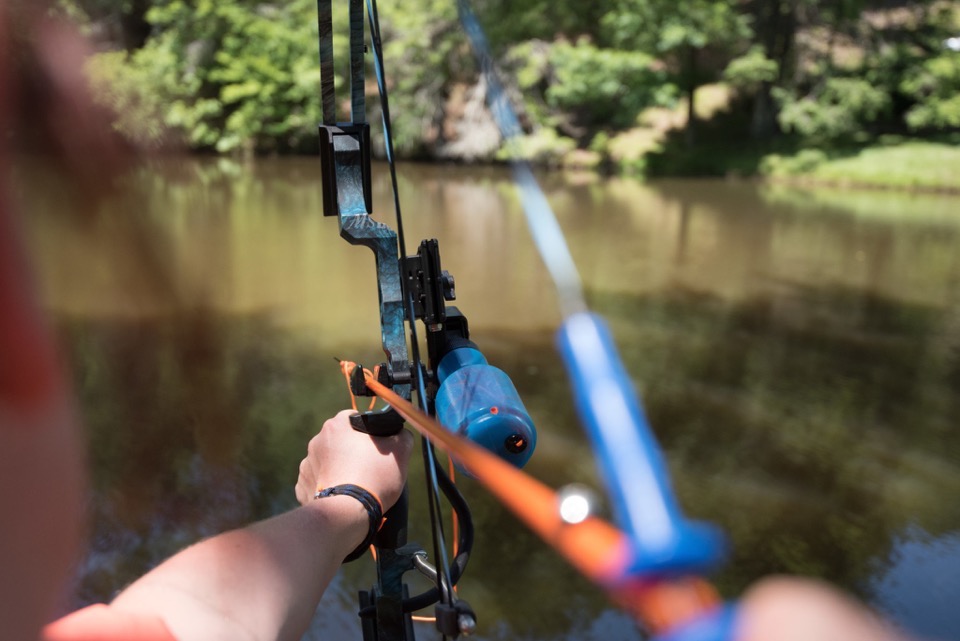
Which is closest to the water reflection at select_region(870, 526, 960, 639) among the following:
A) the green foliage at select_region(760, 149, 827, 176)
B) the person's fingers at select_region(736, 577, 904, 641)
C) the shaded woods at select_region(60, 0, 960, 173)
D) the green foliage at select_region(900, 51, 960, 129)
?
the person's fingers at select_region(736, 577, 904, 641)

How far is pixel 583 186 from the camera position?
49.4 feet

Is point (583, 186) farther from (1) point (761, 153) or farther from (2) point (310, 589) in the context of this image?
(2) point (310, 589)

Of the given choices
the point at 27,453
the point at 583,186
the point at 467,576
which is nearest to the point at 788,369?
the point at 467,576

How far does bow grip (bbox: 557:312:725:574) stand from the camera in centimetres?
38

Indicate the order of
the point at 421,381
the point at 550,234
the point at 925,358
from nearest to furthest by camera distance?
the point at 550,234 < the point at 421,381 < the point at 925,358

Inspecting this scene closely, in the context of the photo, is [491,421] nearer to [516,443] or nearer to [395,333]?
[516,443]

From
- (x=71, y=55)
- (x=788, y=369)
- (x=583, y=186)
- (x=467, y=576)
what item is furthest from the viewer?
(x=583, y=186)

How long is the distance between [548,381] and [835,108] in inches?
570

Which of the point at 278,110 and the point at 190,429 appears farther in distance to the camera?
the point at 278,110

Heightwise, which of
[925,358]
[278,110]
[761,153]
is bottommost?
[925,358]

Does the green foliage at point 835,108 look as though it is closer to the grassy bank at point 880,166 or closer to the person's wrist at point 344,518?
the grassy bank at point 880,166

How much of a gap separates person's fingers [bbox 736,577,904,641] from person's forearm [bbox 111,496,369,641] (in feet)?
1.75

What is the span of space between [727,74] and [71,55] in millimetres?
18383

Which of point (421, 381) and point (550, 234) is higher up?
point (550, 234)
